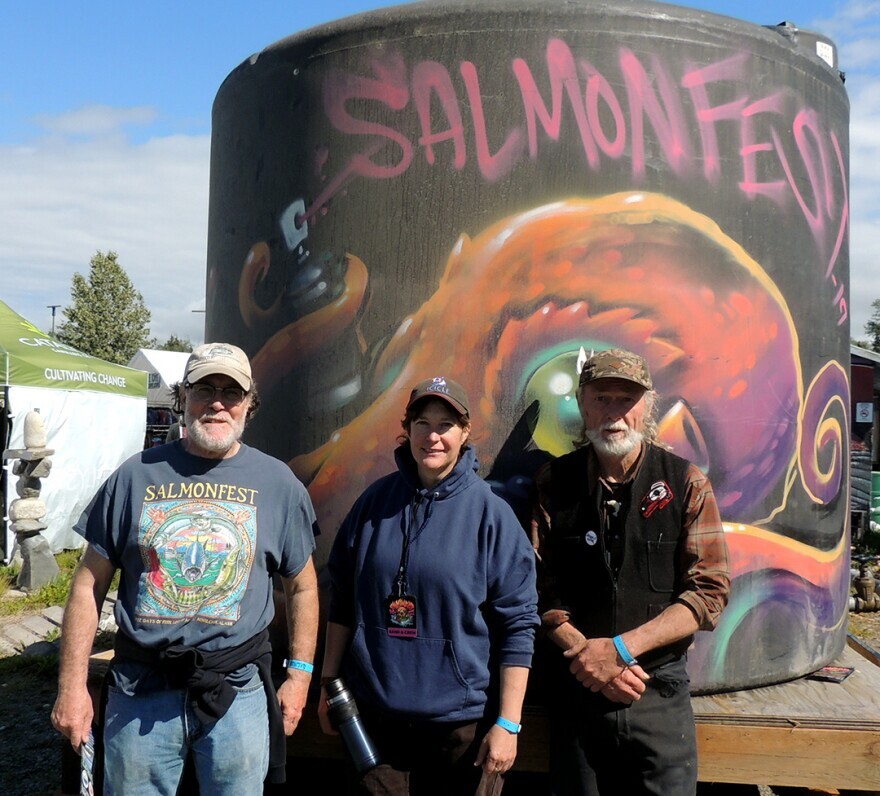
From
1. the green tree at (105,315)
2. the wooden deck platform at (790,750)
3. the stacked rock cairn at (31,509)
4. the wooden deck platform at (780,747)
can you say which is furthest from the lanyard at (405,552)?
the green tree at (105,315)

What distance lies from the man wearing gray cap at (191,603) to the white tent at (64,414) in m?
8.53

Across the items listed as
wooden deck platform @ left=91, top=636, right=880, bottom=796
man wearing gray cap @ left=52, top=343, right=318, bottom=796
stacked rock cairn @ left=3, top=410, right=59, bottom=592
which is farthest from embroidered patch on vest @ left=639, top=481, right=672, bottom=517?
stacked rock cairn @ left=3, top=410, right=59, bottom=592

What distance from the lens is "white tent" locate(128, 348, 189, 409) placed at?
72.8 feet

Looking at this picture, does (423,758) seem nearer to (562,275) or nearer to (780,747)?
(780,747)

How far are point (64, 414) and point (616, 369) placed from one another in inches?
392

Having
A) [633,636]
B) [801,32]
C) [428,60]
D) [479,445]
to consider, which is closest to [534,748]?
[633,636]

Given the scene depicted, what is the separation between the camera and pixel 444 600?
2598 mm

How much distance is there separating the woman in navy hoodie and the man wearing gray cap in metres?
0.29

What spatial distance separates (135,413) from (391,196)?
10.0 metres

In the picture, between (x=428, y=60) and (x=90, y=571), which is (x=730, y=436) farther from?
(x=90, y=571)

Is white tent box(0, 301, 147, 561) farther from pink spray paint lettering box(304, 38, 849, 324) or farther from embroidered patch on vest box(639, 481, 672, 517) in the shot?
embroidered patch on vest box(639, 481, 672, 517)

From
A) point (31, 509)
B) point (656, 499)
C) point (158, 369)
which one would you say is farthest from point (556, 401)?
point (158, 369)

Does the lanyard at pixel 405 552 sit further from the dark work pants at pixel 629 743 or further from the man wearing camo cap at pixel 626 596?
the dark work pants at pixel 629 743

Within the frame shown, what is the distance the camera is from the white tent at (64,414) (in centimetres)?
1036
